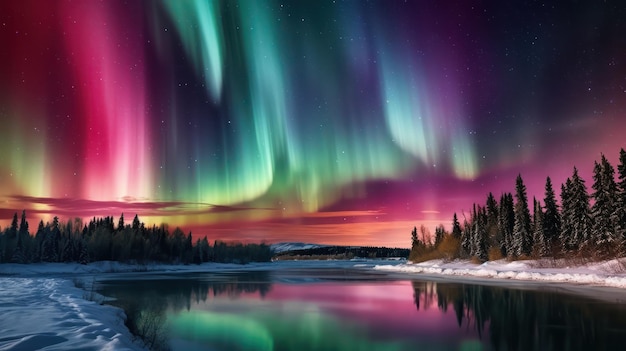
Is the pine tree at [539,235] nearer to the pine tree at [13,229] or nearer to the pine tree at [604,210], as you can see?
the pine tree at [604,210]

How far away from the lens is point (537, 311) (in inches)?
954

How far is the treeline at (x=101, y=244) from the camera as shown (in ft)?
361

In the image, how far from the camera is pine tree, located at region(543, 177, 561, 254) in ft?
262

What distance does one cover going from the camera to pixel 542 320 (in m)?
21.0

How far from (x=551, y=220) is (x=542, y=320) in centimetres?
7620

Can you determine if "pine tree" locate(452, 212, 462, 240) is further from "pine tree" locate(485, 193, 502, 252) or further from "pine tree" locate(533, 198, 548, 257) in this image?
"pine tree" locate(533, 198, 548, 257)

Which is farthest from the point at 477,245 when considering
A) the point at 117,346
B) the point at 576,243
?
the point at 117,346

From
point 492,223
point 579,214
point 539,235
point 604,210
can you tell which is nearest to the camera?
point 604,210

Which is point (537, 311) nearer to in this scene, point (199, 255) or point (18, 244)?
point (18, 244)

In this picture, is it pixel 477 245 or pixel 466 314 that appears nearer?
pixel 466 314

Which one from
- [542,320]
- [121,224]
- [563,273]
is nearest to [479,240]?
[563,273]

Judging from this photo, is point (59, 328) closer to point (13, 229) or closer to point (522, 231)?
point (522, 231)

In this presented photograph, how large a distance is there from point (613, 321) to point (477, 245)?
8456 centimetres

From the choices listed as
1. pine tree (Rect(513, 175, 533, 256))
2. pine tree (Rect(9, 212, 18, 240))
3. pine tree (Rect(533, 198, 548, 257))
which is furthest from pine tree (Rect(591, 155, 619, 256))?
pine tree (Rect(9, 212, 18, 240))
